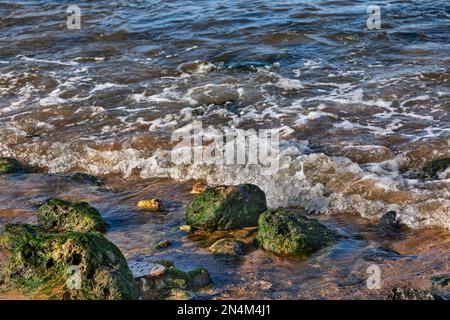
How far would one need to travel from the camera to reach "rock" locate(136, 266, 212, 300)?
226 inches

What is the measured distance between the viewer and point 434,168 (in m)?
8.41

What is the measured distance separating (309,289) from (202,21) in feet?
37.8

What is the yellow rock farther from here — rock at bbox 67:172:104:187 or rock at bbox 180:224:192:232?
rock at bbox 67:172:104:187

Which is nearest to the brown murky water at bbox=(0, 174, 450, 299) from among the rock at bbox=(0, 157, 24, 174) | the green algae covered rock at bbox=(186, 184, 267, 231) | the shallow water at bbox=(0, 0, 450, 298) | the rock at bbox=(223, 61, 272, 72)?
the shallow water at bbox=(0, 0, 450, 298)

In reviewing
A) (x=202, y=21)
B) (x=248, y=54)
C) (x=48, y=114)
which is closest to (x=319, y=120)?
(x=248, y=54)

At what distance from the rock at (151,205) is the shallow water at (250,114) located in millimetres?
167

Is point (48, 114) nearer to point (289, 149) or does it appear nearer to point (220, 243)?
point (289, 149)

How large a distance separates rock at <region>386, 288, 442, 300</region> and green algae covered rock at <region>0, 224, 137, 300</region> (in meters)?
2.18

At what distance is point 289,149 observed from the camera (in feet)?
30.8

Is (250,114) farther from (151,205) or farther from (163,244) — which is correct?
(163,244)

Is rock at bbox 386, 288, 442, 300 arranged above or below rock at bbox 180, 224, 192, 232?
above

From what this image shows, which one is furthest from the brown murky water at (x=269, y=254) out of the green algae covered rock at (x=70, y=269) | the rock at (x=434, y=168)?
the rock at (x=434, y=168)

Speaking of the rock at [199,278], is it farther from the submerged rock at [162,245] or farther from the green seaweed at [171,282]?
the submerged rock at [162,245]
